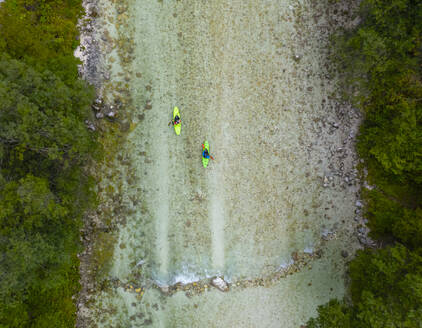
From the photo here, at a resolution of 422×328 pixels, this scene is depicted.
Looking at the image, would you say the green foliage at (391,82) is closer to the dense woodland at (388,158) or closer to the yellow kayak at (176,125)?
the dense woodland at (388,158)

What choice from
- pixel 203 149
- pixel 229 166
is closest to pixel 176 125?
pixel 203 149

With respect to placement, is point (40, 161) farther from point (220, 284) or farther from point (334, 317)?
point (334, 317)

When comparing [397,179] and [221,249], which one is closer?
[397,179]

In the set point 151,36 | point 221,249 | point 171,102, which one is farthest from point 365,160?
point 151,36

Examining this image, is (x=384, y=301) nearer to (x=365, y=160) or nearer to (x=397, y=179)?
(x=397, y=179)

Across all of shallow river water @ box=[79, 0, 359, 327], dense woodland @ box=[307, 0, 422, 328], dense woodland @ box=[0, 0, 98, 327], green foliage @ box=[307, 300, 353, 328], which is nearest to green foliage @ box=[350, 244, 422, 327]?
dense woodland @ box=[307, 0, 422, 328]
